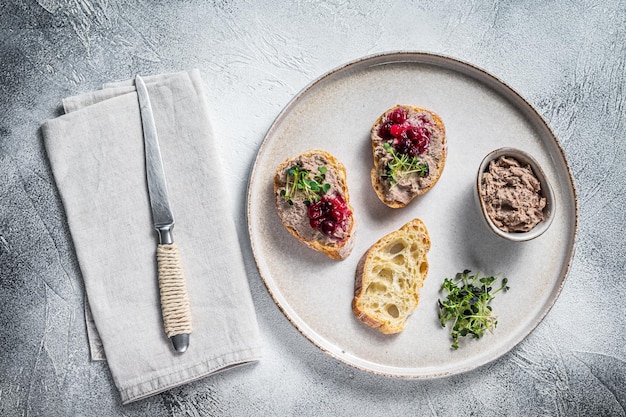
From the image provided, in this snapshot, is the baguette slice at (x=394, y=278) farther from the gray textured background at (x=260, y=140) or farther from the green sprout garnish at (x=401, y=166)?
the gray textured background at (x=260, y=140)

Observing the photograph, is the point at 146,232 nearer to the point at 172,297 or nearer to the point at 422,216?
the point at 172,297

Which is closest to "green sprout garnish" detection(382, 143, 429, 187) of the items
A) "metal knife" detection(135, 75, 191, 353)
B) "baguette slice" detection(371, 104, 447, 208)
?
"baguette slice" detection(371, 104, 447, 208)

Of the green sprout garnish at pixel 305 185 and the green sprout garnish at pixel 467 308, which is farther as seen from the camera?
the green sprout garnish at pixel 467 308

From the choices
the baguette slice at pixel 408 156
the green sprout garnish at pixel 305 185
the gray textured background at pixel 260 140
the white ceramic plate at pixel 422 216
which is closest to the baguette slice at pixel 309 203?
the green sprout garnish at pixel 305 185

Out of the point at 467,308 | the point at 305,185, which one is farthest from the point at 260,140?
the point at 467,308

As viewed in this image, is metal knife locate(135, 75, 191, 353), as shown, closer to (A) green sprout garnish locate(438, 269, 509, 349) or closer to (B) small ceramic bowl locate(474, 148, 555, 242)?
(A) green sprout garnish locate(438, 269, 509, 349)

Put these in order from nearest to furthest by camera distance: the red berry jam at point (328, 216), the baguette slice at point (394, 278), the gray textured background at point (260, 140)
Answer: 1. the red berry jam at point (328, 216)
2. the baguette slice at point (394, 278)
3. the gray textured background at point (260, 140)
